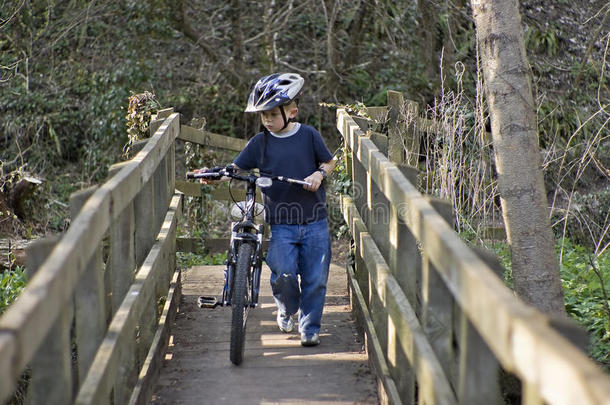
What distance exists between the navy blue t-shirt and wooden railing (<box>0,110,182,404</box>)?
2.20 feet

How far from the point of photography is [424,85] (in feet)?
46.7

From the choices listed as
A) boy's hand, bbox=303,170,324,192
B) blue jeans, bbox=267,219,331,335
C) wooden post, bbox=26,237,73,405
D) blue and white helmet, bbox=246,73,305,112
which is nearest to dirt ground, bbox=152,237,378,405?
blue jeans, bbox=267,219,331,335

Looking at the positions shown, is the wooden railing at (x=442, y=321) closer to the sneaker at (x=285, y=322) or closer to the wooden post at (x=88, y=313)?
the sneaker at (x=285, y=322)

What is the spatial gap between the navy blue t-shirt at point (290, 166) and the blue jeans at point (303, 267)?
9cm

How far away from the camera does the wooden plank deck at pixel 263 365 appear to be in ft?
15.3

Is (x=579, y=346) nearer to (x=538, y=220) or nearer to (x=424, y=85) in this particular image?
(x=538, y=220)

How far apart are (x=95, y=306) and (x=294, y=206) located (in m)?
2.39

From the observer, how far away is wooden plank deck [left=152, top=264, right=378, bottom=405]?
4660 millimetres

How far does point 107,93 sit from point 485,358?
1192 centimetres

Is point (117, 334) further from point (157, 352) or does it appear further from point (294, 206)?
point (294, 206)

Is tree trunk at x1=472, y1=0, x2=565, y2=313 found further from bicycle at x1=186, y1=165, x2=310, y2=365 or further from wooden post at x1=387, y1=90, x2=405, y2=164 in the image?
wooden post at x1=387, y1=90, x2=405, y2=164

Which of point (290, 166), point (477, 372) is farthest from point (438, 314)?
point (290, 166)

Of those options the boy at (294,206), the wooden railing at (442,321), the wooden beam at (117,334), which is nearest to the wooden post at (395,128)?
the wooden railing at (442,321)

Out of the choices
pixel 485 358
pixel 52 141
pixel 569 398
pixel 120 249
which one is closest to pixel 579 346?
pixel 569 398
